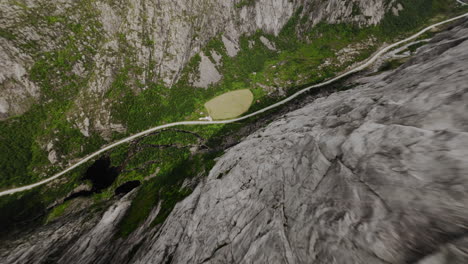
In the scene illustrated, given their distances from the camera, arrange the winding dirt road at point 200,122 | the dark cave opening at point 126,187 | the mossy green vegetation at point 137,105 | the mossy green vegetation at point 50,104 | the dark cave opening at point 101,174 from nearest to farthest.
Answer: the mossy green vegetation at point 137,105
the winding dirt road at point 200,122
the mossy green vegetation at point 50,104
the dark cave opening at point 126,187
the dark cave opening at point 101,174

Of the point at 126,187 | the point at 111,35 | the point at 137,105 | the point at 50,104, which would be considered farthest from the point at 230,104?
the point at 50,104

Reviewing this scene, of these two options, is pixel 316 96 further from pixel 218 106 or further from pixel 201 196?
pixel 201 196

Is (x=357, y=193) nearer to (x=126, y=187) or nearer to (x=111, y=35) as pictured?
(x=126, y=187)

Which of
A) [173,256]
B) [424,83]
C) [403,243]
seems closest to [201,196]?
[173,256]

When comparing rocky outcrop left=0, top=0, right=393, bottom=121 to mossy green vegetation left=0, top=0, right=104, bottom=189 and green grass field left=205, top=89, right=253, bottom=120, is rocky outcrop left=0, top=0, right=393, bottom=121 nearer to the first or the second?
mossy green vegetation left=0, top=0, right=104, bottom=189

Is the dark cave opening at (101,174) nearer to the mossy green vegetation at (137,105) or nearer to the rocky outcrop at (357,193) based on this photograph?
the mossy green vegetation at (137,105)

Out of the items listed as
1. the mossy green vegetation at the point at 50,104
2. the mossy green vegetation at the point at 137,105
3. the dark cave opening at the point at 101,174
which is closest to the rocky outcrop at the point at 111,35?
the mossy green vegetation at the point at 50,104
